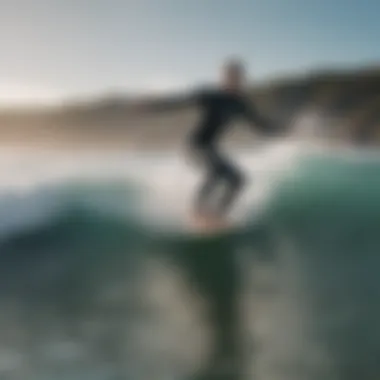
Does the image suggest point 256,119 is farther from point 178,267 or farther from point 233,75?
point 178,267

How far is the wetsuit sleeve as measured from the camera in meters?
1.28

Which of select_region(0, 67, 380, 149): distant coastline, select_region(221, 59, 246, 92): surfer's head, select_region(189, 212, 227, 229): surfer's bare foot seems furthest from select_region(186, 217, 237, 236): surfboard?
select_region(221, 59, 246, 92): surfer's head

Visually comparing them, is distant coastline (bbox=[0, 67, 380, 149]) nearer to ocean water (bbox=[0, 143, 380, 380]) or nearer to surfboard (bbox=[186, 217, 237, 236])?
ocean water (bbox=[0, 143, 380, 380])

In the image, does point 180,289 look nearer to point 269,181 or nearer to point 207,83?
point 269,181

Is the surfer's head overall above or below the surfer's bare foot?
A: above

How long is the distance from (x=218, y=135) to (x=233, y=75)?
12 centimetres

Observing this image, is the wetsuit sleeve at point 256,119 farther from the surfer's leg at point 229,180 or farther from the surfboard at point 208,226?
the surfboard at point 208,226

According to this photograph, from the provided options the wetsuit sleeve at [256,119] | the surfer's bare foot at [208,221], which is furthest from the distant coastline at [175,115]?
the surfer's bare foot at [208,221]

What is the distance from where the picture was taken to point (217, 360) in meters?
1.23

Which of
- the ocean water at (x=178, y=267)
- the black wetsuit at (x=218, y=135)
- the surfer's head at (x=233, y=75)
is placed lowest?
the ocean water at (x=178, y=267)

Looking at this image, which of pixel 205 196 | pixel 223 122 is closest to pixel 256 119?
pixel 223 122

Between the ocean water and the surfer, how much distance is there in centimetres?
3

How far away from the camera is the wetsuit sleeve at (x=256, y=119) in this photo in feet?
4.21

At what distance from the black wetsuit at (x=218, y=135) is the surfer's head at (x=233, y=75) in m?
0.01
